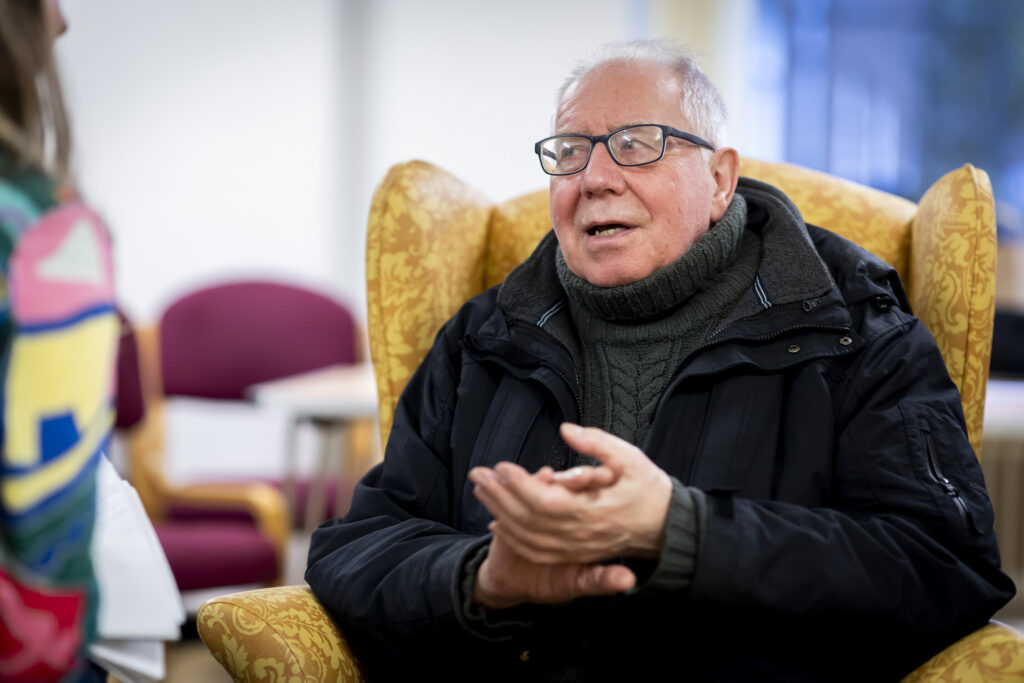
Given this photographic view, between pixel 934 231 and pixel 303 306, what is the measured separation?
2112 millimetres

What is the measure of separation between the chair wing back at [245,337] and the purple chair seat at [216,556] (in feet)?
2.13

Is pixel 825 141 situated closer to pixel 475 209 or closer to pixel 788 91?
pixel 788 91

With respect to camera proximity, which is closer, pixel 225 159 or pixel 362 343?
pixel 362 343

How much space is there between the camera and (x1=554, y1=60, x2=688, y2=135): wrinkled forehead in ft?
4.87

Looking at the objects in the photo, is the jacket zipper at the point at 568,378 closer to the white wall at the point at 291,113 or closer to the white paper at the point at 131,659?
the white paper at the point at 131,659

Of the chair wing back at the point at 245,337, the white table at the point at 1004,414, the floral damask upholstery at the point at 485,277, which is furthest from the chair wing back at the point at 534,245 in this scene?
the chair wing back at the point at 245,337

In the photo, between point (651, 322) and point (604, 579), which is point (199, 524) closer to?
point (651, 322)

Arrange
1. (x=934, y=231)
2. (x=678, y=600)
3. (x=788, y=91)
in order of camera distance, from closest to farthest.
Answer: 1. (x=678, y=600)
2. (x=934, y=231)
3. (x=788, y=91)

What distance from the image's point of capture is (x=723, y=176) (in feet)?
5.12

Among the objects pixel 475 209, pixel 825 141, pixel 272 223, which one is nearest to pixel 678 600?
pixel 475 209

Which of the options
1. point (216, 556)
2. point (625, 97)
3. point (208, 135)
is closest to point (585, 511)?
point (625, 97)

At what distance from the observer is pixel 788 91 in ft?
15.5

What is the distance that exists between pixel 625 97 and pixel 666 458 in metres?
0.55

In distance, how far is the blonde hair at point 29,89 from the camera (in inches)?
31.8
